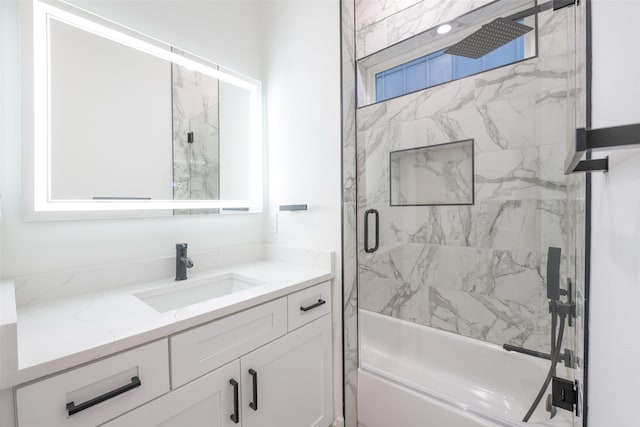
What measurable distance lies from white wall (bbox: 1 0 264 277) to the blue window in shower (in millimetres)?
889

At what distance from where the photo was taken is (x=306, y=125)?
5.38ft

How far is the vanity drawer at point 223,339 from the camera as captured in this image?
2.92ft

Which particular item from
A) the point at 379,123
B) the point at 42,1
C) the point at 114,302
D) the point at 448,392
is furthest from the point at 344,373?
the point at 42,1

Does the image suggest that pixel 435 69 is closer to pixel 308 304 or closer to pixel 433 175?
pixel 433 175

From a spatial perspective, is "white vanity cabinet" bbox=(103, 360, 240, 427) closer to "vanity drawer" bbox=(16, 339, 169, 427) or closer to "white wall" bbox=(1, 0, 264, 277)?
"vanity drawer" bbox=(16, 339, 169, 427)

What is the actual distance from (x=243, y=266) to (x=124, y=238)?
63 centimetres

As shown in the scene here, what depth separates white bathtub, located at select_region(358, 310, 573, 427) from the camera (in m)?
1.27

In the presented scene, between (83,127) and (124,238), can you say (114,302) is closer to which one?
(124,238)

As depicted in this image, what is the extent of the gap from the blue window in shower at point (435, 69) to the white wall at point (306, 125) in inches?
17.9

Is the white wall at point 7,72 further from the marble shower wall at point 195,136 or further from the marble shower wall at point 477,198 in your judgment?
the marble shower wall at point 477,198

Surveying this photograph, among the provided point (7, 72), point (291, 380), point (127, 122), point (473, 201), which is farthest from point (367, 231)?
point (7, 72)

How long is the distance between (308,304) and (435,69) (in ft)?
5.27

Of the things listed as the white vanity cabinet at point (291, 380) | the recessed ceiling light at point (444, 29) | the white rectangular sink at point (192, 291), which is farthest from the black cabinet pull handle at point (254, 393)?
the recessed ceiling light at point (444, 29)

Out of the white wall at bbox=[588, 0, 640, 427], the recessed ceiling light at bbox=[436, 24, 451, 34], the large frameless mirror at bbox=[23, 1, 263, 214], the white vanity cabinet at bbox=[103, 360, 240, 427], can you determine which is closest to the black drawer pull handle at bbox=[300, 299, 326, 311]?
the white vanity cabinet at bbox=[103, 360, 240, 427]
